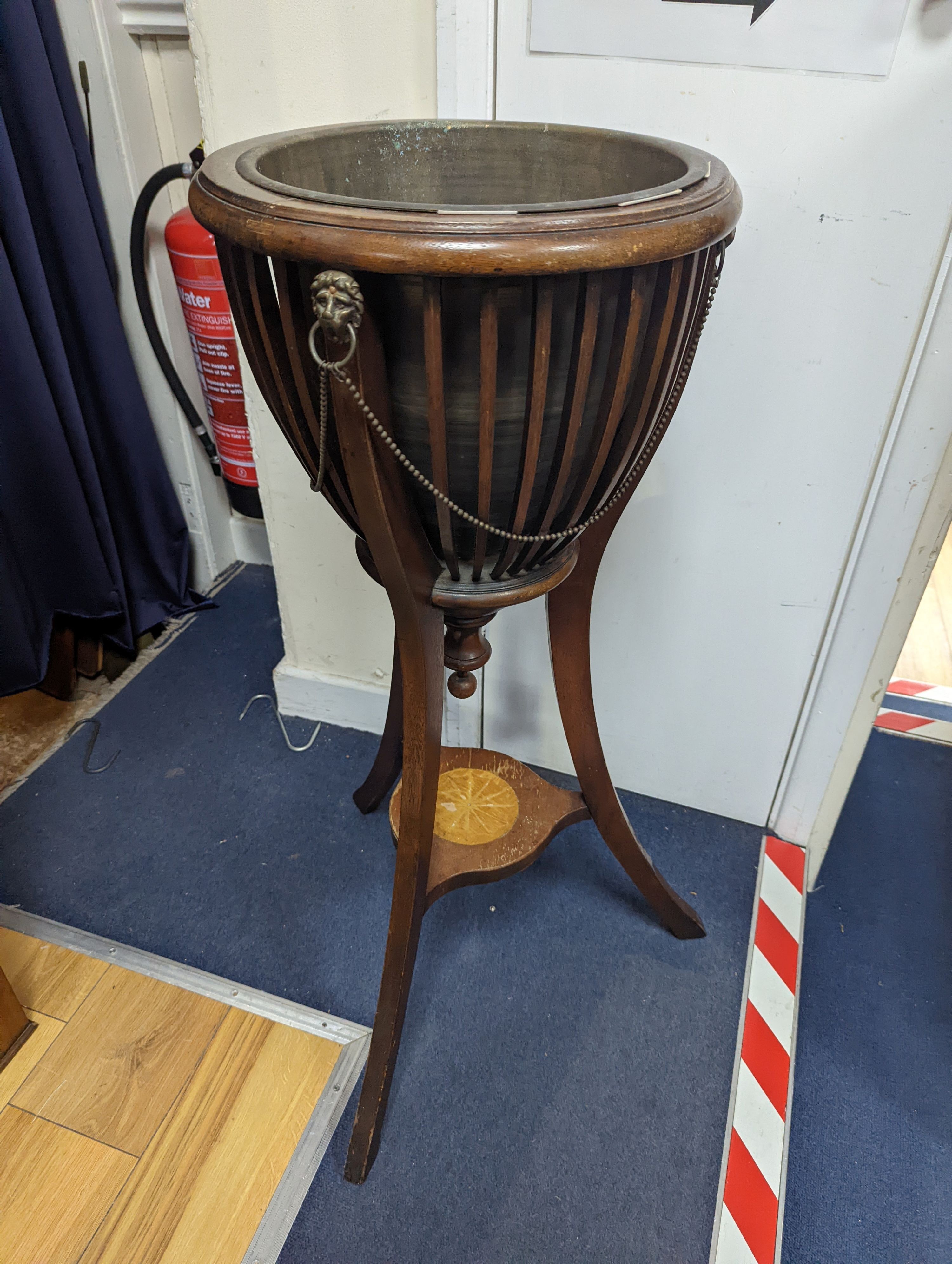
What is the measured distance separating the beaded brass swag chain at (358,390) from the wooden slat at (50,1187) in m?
0.90

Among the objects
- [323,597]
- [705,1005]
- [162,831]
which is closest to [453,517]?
[323,597]

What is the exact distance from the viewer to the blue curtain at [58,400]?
1375mm

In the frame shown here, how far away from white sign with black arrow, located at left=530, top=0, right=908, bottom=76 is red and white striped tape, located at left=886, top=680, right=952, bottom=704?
127 centimetres

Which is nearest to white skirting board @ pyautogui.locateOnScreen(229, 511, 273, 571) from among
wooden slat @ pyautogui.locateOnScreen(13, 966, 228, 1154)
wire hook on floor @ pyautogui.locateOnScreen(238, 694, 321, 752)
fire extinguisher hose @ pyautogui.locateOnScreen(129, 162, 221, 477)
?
fire extinguisher hose @ pyautogui.locateOnScreen(129, 162, 221, 477)

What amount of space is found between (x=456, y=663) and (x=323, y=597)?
575 millimetres

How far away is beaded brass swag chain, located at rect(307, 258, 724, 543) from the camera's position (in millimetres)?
609

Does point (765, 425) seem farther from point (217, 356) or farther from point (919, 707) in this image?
point (217, 356)

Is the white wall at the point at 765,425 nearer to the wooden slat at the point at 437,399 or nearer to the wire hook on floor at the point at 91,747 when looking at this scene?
the wooden slat at the point at 437,399

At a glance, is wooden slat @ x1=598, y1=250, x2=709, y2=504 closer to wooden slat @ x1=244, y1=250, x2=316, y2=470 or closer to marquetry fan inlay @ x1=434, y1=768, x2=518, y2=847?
wooden slat @ x1=244, y1=250, x2=316, y2=470

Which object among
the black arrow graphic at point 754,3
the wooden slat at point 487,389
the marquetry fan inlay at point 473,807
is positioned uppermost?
the black arrow graphic at point 754,3

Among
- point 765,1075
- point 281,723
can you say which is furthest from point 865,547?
point 281,723

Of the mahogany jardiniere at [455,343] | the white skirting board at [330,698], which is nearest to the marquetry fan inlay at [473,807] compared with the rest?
the mahogany jardiniere at [455,343]

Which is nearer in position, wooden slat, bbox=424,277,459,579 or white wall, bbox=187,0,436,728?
wooden slat, bbox=424,277,459,579

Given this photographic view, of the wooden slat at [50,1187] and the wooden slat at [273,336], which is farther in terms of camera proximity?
the wooden slat at [50,1187]
